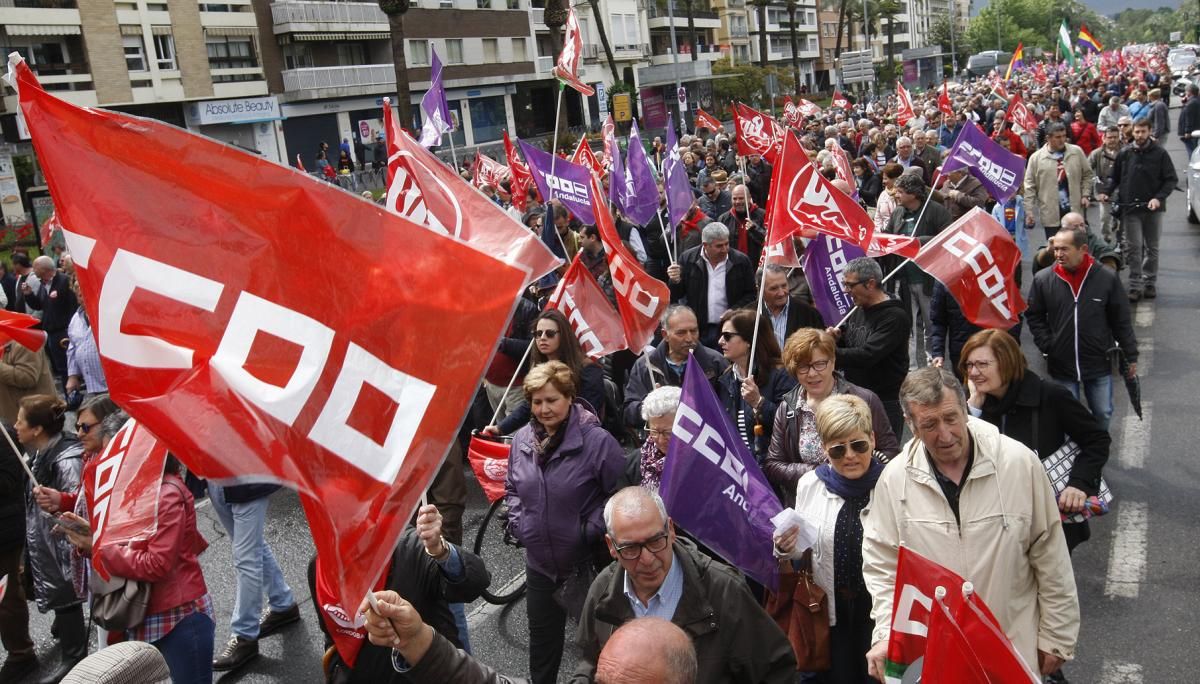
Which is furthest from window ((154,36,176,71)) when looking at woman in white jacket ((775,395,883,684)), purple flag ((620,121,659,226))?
woman in white jacket ((775,395,883,684))

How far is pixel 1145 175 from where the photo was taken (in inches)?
411

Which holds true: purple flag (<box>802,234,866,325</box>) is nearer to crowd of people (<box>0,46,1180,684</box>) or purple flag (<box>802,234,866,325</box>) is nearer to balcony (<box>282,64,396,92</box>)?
crowd of people (<box>0,46,1180,684</box>)

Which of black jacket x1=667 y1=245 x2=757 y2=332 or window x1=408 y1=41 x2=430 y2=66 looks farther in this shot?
window x1=408 y1=41 x2=430 y2=66

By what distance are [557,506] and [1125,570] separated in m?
3.17

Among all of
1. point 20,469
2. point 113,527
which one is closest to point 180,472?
point 113,527

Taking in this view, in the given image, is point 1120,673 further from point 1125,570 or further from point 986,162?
point 986,162

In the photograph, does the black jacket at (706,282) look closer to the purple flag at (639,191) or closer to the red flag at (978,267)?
the red flag at (978,267)

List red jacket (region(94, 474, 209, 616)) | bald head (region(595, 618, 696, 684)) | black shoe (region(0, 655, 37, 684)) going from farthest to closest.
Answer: black shoe (region(0, 655, 37, 684)), red jacket (region(94, 474, 209, 616)), bald head (region(595, 618, 696, 684))

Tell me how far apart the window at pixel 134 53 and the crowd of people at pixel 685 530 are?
33.6 meters

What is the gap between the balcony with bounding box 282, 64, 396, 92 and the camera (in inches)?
1690

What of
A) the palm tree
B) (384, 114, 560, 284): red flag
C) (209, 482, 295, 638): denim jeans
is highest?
the palm tree

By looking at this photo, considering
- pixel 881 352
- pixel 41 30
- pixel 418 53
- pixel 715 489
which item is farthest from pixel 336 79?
pixel 715 489

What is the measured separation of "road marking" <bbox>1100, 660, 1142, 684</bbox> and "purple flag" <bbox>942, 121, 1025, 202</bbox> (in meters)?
5.37

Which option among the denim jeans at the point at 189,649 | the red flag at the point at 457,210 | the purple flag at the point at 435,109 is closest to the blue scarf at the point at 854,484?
the red flag at the point at 457,210
